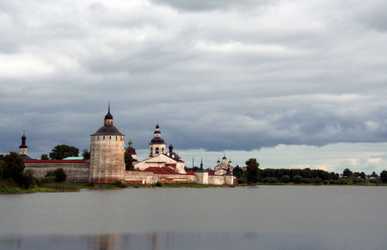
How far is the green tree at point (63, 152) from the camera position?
11244cm

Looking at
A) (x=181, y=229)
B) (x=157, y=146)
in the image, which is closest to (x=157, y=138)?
(x=157, y=146)

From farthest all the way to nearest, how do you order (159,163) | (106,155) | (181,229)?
(159,163) < (106,155) < (181,229)

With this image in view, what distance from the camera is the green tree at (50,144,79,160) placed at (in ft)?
369

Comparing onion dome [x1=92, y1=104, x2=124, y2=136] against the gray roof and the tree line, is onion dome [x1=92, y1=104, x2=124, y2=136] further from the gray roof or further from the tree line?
the tree line

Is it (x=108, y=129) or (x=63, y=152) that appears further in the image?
(x=63, y=152)

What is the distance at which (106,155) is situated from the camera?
8650 centimetres

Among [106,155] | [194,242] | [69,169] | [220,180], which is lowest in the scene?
[194,242]

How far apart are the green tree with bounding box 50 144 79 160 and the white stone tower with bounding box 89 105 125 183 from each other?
26355 mm

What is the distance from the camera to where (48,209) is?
3628 cm

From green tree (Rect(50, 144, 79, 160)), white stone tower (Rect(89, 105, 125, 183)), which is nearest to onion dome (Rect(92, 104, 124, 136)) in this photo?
white stone tower (Rect(89, 105, 125, 183))

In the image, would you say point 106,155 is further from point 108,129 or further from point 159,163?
point 159,163

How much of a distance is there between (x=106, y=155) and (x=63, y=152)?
28462mm

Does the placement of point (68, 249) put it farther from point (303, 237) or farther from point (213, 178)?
point (213, 178)

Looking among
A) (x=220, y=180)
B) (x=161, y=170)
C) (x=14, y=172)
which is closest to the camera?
(x=14, y=172)
